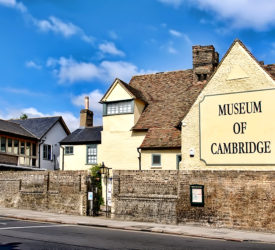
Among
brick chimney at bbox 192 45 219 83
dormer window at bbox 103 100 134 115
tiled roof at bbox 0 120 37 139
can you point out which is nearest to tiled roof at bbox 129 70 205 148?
brick chimney at bbox 192 45 219 83

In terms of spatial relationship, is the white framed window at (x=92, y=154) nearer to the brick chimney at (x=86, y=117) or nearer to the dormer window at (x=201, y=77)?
the brick chimney at (x=86, y=117)

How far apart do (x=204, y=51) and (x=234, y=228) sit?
1397 centimetres

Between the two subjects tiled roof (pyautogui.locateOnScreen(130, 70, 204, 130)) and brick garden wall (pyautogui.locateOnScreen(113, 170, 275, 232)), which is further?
tiled roof (pyautogui.locateOnScreen(130, 70, 204, 130))

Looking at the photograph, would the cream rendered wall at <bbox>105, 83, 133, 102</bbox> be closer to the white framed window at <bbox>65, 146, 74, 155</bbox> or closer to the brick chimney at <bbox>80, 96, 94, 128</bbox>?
the white framed window at <bbox>65, 146, 74, 155</bbox>

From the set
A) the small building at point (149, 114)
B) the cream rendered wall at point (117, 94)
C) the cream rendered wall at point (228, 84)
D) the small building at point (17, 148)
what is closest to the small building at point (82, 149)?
the small building at point (149, 114)

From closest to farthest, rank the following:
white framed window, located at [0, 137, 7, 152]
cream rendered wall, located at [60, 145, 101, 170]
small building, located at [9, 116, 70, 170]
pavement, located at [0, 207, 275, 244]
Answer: pavement, located at [0, 207, 275, 244], cream rendered wall, located at [60, 145, 101, 170], white framed window, located at [0, 137, 7, 152], small building, located at [9, 116, 70, 170]

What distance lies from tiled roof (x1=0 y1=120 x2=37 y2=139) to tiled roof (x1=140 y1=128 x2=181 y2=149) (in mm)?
14855

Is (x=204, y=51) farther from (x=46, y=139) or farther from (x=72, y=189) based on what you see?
(x=46, y=139)

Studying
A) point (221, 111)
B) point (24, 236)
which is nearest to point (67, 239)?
point (24, 236)

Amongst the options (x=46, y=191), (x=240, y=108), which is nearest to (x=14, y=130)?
(x=46, y=191)

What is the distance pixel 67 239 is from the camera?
1328 cm

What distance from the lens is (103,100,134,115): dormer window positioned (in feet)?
94.5

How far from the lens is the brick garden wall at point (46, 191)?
75.3 feet

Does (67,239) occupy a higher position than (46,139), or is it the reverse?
(46,139)
